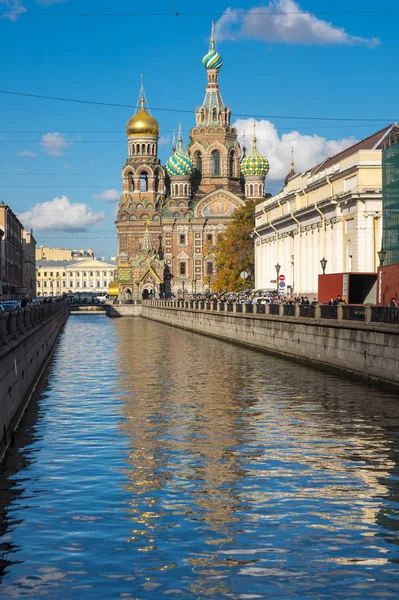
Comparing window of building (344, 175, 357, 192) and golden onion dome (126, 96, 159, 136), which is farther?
golden onion dome (126, 96, 159, 136)

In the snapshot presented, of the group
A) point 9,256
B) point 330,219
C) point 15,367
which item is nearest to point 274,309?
point 330,219

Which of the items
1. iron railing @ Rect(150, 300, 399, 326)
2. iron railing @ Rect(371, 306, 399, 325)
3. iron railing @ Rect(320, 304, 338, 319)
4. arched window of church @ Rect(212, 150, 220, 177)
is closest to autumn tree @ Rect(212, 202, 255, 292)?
iron railing @ Rect(150, 300, 399, 326)

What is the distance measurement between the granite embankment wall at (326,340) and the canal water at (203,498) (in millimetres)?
1144

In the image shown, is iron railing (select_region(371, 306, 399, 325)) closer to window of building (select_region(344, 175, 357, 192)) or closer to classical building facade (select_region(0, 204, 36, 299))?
window of building (select_region(344, 175, 357, 192))

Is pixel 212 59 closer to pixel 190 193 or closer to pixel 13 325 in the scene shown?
pixel 190 193

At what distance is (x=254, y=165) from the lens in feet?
499

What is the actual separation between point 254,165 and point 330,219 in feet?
286

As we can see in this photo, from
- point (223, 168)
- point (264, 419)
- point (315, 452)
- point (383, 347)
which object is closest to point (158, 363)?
point (383, 347)

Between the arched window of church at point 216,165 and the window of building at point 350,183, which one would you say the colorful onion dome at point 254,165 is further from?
the window of building at point 350,183

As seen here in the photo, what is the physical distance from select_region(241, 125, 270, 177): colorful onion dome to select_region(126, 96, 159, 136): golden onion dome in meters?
14.7

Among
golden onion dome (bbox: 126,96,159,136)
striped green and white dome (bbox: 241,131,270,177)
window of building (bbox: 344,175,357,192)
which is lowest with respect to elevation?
window of building (bbox: 344,175,357,192)

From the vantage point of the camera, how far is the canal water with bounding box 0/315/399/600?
34.9ft

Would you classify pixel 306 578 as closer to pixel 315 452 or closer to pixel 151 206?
pixel 315 452

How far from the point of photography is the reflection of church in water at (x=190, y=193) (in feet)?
497
